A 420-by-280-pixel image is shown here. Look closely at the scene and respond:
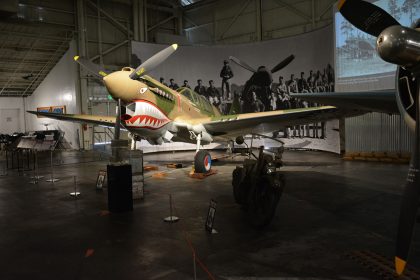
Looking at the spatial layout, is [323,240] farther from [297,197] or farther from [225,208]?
[297,197]

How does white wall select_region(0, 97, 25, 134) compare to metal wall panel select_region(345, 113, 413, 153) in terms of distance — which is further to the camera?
white wall select_region(0, 97, 25, 134)

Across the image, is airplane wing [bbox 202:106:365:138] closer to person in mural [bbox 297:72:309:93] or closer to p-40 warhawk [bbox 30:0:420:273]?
p-40 warhawk [bbox 30:0:420:273]

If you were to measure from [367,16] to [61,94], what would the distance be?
2492 centimetres

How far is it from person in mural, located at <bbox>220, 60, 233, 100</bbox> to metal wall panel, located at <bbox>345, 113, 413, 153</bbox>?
28.2ft

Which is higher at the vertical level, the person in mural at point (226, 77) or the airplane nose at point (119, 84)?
the person in mural at point (226, 77)

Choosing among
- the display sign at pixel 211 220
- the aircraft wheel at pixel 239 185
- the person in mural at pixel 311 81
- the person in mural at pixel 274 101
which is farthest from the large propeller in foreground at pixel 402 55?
the person in mural at pixel 274 101

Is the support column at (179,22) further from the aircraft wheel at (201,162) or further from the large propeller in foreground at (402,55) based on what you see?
the large propeller in foreground at (402,55)

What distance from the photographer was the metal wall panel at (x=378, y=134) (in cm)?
1305

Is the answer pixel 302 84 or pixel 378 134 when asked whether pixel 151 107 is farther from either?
pixel 302 84

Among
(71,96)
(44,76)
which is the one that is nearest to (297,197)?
(71,96)

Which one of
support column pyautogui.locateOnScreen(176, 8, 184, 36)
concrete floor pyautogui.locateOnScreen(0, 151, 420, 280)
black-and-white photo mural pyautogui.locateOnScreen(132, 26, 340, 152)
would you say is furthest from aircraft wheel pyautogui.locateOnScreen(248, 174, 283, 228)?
support column pyautogui.locateOnScreen(176, 8, 184, 36)

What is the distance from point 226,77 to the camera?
21.6 meters

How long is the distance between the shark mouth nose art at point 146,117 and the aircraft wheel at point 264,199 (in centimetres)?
557

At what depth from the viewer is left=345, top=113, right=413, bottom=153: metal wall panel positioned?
13055 mm
